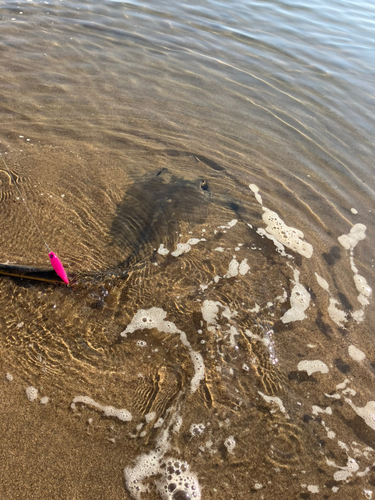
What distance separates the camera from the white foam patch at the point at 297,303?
3.70 meters

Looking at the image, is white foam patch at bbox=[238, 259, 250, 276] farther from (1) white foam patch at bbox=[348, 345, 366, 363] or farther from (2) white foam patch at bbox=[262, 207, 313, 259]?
(1) white foam patch at bbox=[348, 345, 366, 363]

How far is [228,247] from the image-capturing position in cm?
424

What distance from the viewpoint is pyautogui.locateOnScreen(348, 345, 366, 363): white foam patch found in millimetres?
3475

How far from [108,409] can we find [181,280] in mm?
1512

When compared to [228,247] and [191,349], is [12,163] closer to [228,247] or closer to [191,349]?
[228,247]

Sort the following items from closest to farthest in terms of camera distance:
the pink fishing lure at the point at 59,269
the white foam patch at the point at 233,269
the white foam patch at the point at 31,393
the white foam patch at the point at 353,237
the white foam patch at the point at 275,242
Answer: the white foam patch at the point at 31,393
the pink fishing lure at the point at 59,269
the white foam patch at the point at 233,269
the white foam patch at the point at 275,242
the white foam patch at the point at 353,237

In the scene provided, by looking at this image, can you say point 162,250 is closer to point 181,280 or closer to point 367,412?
point 181,280

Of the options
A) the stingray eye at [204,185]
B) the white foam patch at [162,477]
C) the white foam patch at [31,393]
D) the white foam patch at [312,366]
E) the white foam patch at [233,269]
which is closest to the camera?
the white foam patch at [162,477]

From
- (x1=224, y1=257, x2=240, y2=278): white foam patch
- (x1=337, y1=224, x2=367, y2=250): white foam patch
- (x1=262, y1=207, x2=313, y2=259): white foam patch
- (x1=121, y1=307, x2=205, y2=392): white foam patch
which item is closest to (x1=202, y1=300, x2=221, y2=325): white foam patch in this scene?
(x1=121, y1=307, x2=205, y2=392): white foam patch

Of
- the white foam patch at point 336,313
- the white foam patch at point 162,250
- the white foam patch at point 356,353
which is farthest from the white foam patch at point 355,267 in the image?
the white foam patch at point 162,250

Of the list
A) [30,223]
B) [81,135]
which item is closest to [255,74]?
[81,135]

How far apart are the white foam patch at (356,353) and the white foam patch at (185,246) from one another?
206 cm

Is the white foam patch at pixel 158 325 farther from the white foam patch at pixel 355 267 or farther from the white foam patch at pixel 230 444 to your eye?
the white foam patch at pixel 355 267

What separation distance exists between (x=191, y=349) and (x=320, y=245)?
2.37m
